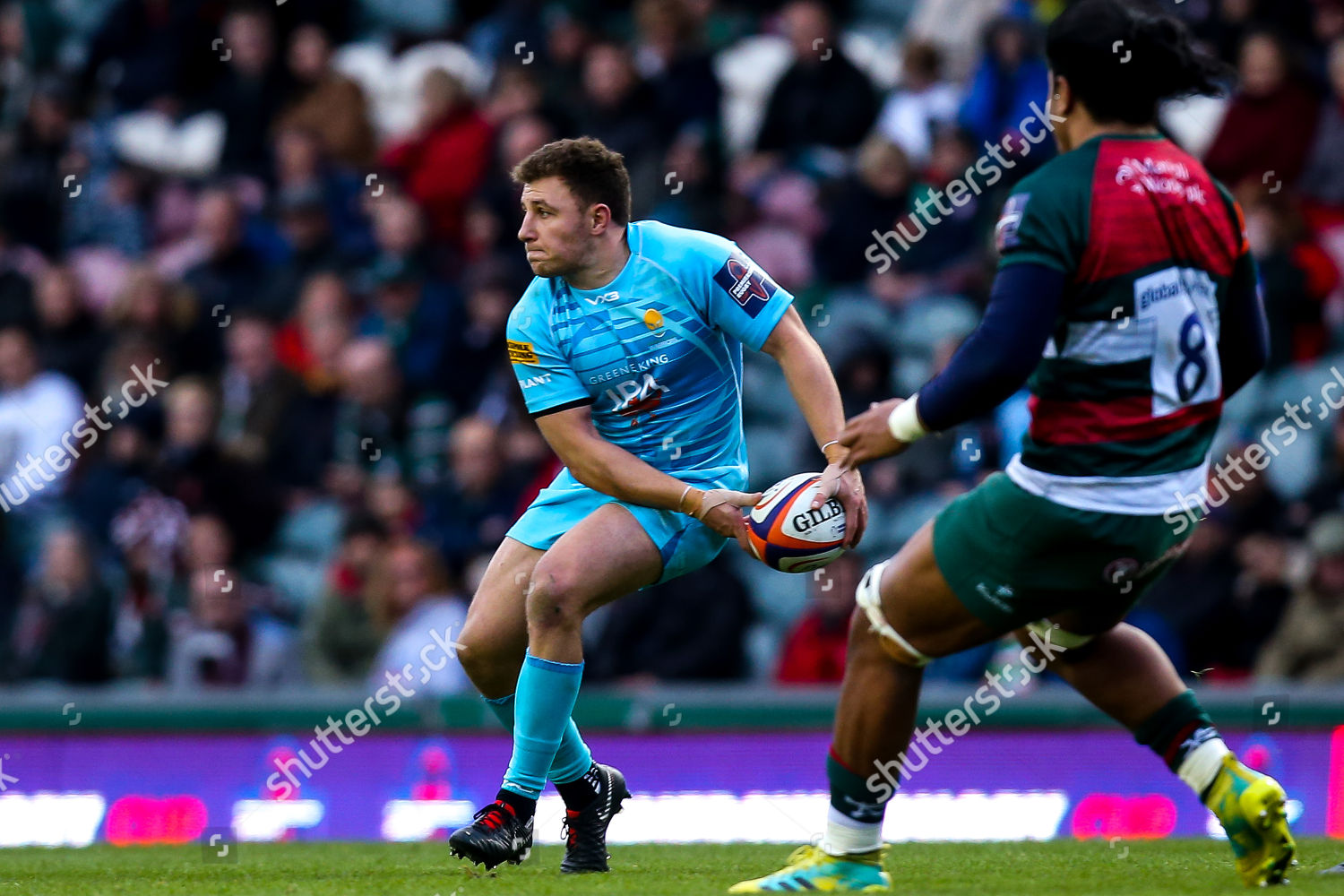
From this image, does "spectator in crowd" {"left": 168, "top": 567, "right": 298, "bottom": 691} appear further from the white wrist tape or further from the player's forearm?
the white wrist tape

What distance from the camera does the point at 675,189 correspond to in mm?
11664

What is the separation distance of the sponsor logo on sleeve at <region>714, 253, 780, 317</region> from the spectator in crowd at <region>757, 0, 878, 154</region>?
6.62m

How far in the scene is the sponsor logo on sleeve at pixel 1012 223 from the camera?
4145 mm

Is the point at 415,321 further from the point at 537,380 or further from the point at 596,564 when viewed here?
the point at 596,564

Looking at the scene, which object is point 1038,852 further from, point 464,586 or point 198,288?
point 198,288

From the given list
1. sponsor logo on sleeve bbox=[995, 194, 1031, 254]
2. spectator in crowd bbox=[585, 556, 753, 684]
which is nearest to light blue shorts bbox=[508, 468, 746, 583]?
sponsor logo on sleeve bbox=[995, 194, 1031, 254]

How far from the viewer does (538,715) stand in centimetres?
556

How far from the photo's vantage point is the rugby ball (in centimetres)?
522

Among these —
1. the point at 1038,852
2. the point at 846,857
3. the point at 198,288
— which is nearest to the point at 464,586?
the point at 198,288

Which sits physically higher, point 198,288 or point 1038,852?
point 198,288

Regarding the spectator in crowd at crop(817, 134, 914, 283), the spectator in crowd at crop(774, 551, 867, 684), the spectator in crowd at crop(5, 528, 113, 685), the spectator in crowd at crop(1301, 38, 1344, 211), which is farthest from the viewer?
the spectator in crowd at crop(817, 134, 914, 283)

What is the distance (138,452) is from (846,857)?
7.73 metres

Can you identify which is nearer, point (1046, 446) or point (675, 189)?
point (1046, 446)

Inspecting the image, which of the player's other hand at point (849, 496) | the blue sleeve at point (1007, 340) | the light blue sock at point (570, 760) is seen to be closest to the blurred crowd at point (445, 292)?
the light blue sock at point (570, 760)
